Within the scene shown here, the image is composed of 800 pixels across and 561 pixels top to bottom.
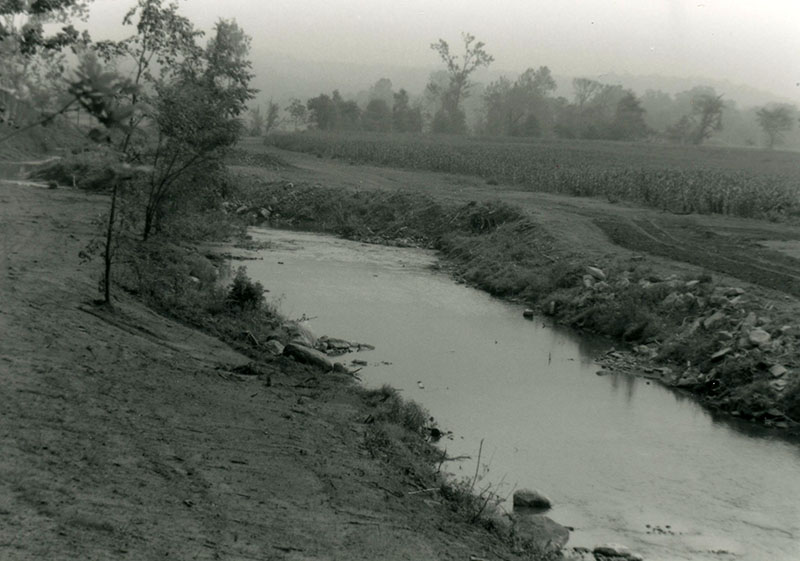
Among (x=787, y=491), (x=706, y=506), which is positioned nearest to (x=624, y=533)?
(x=706, y=506)

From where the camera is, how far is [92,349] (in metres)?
11.4

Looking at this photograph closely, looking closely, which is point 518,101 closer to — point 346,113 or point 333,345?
point 346,113

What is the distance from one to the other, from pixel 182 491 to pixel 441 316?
12.8 m

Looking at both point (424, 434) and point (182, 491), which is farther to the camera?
point (424, 434)

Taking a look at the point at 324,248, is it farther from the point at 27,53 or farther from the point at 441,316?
the point at 27,53

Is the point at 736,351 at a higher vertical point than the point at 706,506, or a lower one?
higher

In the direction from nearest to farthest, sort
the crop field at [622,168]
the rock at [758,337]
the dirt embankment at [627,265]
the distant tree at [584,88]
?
1. the dirt embankment at [627,265]
2. the rock at [758,337]
3. the crop field at [622,168]
4. the distant tree at [584,88]

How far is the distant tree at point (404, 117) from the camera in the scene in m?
102

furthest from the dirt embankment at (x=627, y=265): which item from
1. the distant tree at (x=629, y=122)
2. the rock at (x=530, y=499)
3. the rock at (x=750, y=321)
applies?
the distant tree at (x=629, y=122)

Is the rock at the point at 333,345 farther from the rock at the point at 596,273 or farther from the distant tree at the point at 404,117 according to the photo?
the distant tree at the point at 404,117

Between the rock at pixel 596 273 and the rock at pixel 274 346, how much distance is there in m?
9.47

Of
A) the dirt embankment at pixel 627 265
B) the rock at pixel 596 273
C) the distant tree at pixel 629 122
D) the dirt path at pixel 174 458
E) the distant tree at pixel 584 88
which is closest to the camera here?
the dirt path at pixel 174 458

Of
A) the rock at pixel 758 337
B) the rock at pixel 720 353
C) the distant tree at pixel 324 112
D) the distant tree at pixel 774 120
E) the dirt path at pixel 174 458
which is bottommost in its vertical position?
the dirt path at pixel 174 458

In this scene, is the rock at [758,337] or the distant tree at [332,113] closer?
the rock at [758,337]
